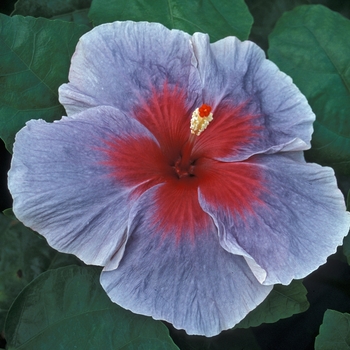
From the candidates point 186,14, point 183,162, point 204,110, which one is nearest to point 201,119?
point 204,110

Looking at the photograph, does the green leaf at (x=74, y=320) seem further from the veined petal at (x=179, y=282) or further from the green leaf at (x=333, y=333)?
the green leaf at (x=333, y=333)

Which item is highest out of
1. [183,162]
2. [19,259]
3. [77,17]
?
[77,17]

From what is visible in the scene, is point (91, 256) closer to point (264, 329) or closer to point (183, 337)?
point (183, 337)

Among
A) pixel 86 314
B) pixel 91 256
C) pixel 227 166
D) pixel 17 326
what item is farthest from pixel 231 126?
pixel 17 326

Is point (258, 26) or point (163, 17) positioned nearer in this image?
point (163, 17)

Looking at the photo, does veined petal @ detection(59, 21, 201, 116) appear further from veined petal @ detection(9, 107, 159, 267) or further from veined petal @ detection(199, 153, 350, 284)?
veined petal @ detection(199, 153, 350, 284)

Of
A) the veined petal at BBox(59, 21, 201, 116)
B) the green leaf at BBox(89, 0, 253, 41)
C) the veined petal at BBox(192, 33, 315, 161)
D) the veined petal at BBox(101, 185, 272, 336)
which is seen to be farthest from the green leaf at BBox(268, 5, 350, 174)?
the veined petal at BBox(101, 185, 272, 336)

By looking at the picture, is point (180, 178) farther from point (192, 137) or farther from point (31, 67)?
point (31, 67)
